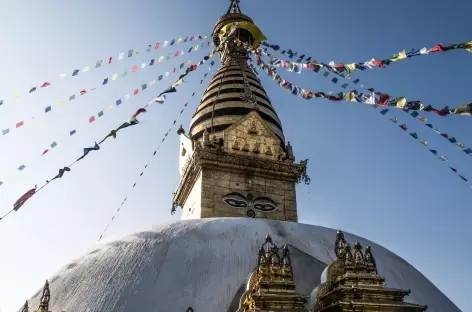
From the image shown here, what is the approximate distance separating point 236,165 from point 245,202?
1.20 m

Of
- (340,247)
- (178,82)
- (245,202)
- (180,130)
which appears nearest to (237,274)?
(340,247)

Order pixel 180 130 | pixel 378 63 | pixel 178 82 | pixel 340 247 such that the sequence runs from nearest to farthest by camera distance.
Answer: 1. pixel 340 247
2. pixel 378 63
3. pixel 178 82
4. pixel 180 130

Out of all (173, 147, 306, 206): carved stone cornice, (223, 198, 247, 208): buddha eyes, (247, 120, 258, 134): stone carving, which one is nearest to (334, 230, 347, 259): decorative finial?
(223, 198, 247, 208): buddha eyes

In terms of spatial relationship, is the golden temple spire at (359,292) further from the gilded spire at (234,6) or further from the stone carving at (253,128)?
the gilded spire at (234,6)

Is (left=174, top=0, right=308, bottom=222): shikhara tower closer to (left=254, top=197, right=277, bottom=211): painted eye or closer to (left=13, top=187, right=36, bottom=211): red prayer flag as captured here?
(left=254, top=197, right=277, bottom=211): painted eye

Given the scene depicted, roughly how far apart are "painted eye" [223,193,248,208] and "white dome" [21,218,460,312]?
19.1ft

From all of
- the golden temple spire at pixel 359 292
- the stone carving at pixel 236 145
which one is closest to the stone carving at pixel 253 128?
the stone carving at pixel 236 145

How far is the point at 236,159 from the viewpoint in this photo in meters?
14.5

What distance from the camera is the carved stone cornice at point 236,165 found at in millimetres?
14289

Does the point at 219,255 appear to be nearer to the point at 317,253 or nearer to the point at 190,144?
the point at 317,253

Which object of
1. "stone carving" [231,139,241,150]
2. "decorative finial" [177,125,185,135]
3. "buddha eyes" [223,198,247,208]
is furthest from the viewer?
"decorative finial" [177,125,185,135]

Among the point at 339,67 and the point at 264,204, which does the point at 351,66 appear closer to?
the point at 339,67

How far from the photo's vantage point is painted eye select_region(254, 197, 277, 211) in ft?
46.3

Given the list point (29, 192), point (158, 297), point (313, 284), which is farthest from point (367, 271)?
point (29, 192)
